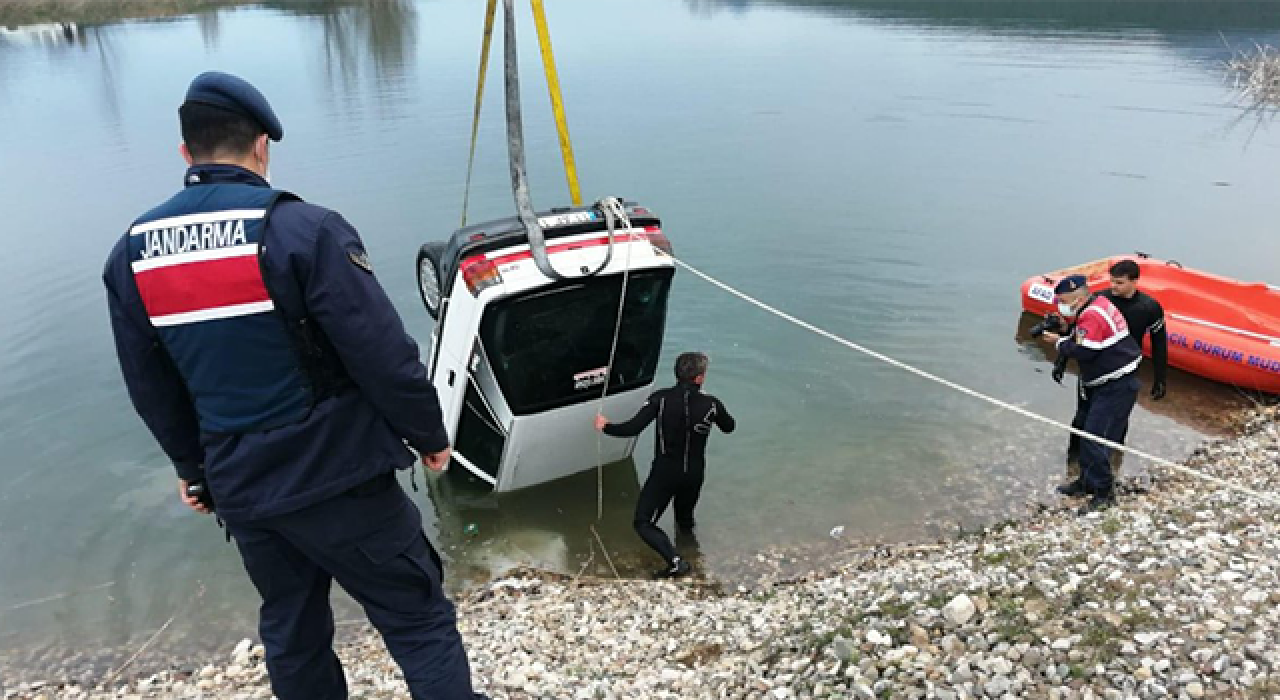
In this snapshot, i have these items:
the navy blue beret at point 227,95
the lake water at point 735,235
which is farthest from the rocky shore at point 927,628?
the navy blue beret at point 227,95

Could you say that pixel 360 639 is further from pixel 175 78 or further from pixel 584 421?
pixel 175 78

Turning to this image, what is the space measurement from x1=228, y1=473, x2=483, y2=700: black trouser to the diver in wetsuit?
2.82 meters

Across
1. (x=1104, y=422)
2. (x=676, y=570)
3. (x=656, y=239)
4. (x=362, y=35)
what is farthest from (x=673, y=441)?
(x=362, y=35)

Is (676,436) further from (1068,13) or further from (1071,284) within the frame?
(1068,13)

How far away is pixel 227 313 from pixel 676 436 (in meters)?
3.76

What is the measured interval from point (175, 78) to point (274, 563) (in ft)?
116

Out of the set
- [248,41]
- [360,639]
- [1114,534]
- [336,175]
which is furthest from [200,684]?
[248,41]

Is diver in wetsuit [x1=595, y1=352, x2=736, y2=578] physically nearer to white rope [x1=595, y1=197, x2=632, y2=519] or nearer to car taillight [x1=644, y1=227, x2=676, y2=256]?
white rope [x1=595, y1=197, x2=632, y2=519]

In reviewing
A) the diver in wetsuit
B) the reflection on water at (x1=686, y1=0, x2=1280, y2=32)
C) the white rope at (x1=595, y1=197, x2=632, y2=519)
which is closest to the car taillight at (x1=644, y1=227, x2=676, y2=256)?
the white rope at (x1=595, y1=197, x2=632, y2=519)

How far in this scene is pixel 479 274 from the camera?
5672 mm

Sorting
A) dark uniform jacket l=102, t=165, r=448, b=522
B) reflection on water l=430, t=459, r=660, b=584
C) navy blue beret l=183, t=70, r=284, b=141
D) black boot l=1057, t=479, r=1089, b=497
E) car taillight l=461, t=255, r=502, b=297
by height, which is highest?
navy blue beret l=183, t=70, r=284, b=141

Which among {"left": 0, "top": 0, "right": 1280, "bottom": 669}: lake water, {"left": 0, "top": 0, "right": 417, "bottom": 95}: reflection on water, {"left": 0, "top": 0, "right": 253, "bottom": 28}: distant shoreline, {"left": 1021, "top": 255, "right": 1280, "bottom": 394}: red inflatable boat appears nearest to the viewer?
{"left": 0, "top": 0, "right": 1280, "bottom": 669}: lake water

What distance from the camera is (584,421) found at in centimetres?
653

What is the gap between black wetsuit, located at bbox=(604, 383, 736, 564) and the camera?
5797mm
